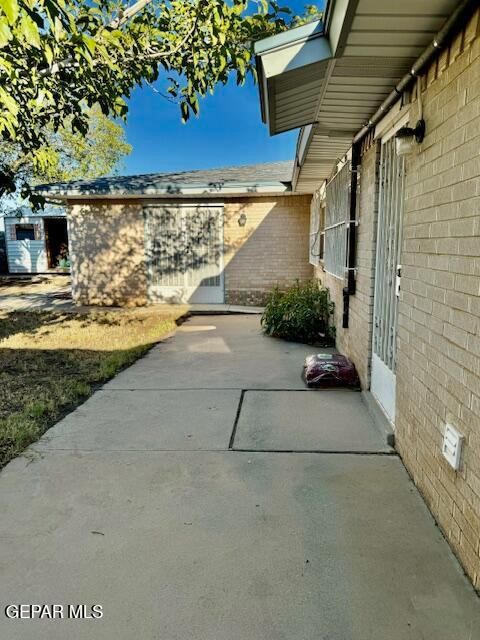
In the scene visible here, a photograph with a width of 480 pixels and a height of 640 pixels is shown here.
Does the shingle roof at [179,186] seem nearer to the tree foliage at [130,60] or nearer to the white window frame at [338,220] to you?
the white window frame at [338,220]

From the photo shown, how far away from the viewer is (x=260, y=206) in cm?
1026

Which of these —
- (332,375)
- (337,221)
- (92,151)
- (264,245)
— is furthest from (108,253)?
(92,151)

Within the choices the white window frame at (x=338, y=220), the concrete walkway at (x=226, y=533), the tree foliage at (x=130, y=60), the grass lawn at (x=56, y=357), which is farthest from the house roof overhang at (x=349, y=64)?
the grass lawn at (x=56, y=357)

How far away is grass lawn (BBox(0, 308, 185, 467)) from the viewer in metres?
3.65

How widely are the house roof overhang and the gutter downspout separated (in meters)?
0.04

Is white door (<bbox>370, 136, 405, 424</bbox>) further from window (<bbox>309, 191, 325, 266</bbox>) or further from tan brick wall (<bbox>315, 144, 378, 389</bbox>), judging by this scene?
window (<bbox>309, 191, 325, 266</bbox>)

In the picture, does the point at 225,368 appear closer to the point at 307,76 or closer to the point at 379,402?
the point at 379,402

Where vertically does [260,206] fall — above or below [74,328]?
above

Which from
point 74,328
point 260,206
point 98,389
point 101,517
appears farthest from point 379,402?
point 260,206

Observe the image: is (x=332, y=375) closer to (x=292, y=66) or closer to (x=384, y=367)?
(x=384, y=367)

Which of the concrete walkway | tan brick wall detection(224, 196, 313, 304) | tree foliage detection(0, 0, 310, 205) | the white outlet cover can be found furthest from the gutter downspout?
tan brick wall detection(224, 196, 313, 304)

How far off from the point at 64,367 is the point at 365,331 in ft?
12.0

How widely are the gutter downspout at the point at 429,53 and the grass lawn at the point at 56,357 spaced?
11.8 ft

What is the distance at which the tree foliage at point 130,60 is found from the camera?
365cm
